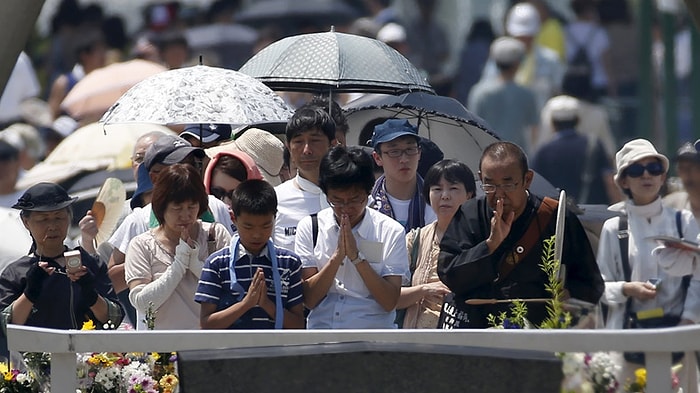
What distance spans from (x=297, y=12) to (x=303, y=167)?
1549cm

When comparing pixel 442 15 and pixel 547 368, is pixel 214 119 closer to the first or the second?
pixel 547 368

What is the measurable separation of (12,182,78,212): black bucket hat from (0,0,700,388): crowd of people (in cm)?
1

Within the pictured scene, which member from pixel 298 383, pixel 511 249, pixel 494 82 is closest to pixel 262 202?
pixel 511 249

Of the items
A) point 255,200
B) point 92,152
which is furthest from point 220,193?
point 92,152

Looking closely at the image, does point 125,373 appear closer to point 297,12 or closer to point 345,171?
point 345,171

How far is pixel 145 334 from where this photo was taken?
6.89m

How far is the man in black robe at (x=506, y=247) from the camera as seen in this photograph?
7.96 meters

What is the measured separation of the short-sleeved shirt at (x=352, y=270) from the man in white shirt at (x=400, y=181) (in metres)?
0.80

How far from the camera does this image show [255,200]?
795cm

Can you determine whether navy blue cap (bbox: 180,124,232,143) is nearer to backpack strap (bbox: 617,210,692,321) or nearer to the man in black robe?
backpack strap (bbox: 617,210,692,321)

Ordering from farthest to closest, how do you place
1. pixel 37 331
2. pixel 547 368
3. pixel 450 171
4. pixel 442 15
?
1. pixel 442 15
2. pixel 450 171
3. pixel 37 331
4. pixel 547 368

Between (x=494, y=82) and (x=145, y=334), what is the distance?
11346 millimetres

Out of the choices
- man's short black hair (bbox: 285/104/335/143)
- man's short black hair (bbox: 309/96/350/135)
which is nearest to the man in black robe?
man's short black hair (bbox: 285/104/335/143)

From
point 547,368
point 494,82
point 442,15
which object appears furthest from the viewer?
point 442,15
